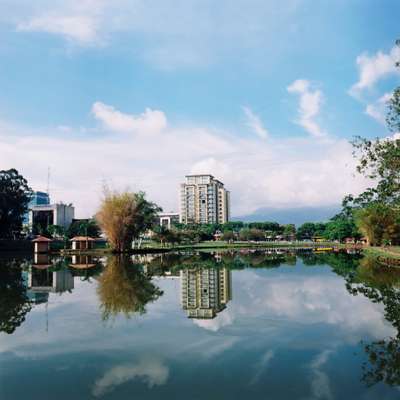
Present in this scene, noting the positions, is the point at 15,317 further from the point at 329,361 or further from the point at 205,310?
the point at 329,361

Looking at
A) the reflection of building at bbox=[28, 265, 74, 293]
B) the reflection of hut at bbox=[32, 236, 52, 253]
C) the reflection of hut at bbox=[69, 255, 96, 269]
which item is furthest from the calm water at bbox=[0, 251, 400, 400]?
the reflection of hut at bbox=[32, 236, 52, 253]

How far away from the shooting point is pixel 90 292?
1359 cm

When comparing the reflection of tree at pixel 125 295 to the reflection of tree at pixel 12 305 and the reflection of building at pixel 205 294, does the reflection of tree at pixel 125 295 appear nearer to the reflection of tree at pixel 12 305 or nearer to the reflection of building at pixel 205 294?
the reflection of building at pixel 205 294

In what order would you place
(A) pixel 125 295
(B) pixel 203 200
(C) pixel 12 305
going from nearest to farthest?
(C) pixel 12 305, (A) pixel 125 295, (B) pixel 203 200

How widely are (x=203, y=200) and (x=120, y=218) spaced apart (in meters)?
102

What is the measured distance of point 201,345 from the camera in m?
6.78

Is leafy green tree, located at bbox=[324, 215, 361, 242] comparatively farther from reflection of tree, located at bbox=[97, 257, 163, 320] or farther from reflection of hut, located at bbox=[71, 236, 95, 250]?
reflection of tree, located at bbox=[97, 257, 163, 320]

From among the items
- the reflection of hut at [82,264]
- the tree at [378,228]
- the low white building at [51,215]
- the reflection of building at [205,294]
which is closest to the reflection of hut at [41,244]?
the reflection of hut at [82,264]

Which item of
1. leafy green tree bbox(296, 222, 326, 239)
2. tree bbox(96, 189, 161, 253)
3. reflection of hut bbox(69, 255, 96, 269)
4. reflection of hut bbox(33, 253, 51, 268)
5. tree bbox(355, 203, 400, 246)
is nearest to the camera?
reflection of hut bbox(69, 255, 96, 269)

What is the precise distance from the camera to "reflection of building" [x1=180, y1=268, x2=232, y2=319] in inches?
392

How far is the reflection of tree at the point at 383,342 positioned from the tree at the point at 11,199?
46.5m

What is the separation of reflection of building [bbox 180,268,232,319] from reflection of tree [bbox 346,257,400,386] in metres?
3.77

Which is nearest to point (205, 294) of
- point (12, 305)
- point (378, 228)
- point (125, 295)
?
point (125, 295)

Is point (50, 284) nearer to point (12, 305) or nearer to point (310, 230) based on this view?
point (12, 305)
